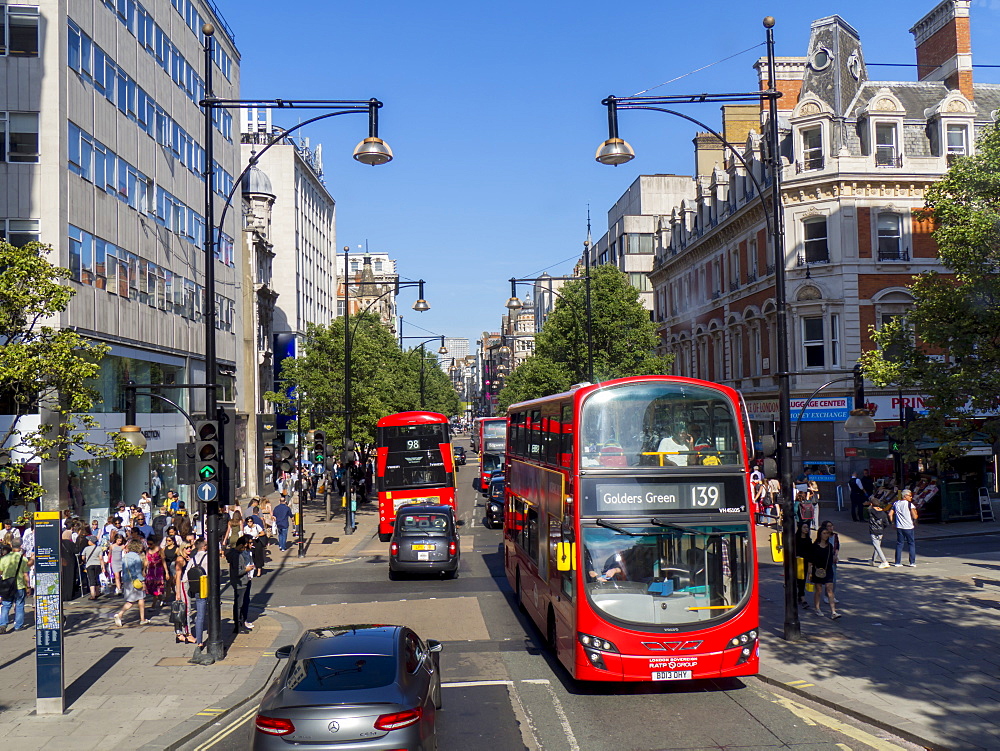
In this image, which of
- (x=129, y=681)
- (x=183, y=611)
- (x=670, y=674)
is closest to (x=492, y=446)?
(x=183, y=611)

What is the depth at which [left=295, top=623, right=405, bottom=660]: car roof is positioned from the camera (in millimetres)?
9352

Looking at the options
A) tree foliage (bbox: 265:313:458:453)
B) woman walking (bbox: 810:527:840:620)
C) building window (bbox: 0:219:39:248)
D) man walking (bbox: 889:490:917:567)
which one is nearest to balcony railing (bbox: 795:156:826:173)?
tree foliage (bbox: 265:313:458:453)

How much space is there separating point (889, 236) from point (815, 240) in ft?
9.85

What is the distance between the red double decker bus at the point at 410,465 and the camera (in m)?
33.3

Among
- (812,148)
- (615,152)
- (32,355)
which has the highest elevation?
(812,148)

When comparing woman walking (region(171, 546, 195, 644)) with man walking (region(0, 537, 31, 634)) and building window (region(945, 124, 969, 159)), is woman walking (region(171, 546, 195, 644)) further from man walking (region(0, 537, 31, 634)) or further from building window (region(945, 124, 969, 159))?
building window (region(945, 124, 969, 159))

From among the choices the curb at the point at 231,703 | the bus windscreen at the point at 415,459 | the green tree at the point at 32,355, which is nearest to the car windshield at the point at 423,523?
the curb at the point at 231,703

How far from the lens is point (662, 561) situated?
11.9 m

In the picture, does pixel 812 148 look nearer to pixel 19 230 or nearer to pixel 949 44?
pixel 949 44

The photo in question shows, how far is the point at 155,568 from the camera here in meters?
19.4

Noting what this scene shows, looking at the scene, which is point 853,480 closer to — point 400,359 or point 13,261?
point 13,261

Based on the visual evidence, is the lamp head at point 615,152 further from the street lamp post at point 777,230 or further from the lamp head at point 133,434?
the lamp head at point 133,434

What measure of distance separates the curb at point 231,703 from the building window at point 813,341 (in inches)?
1135

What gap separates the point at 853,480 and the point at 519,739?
25.7 metres
